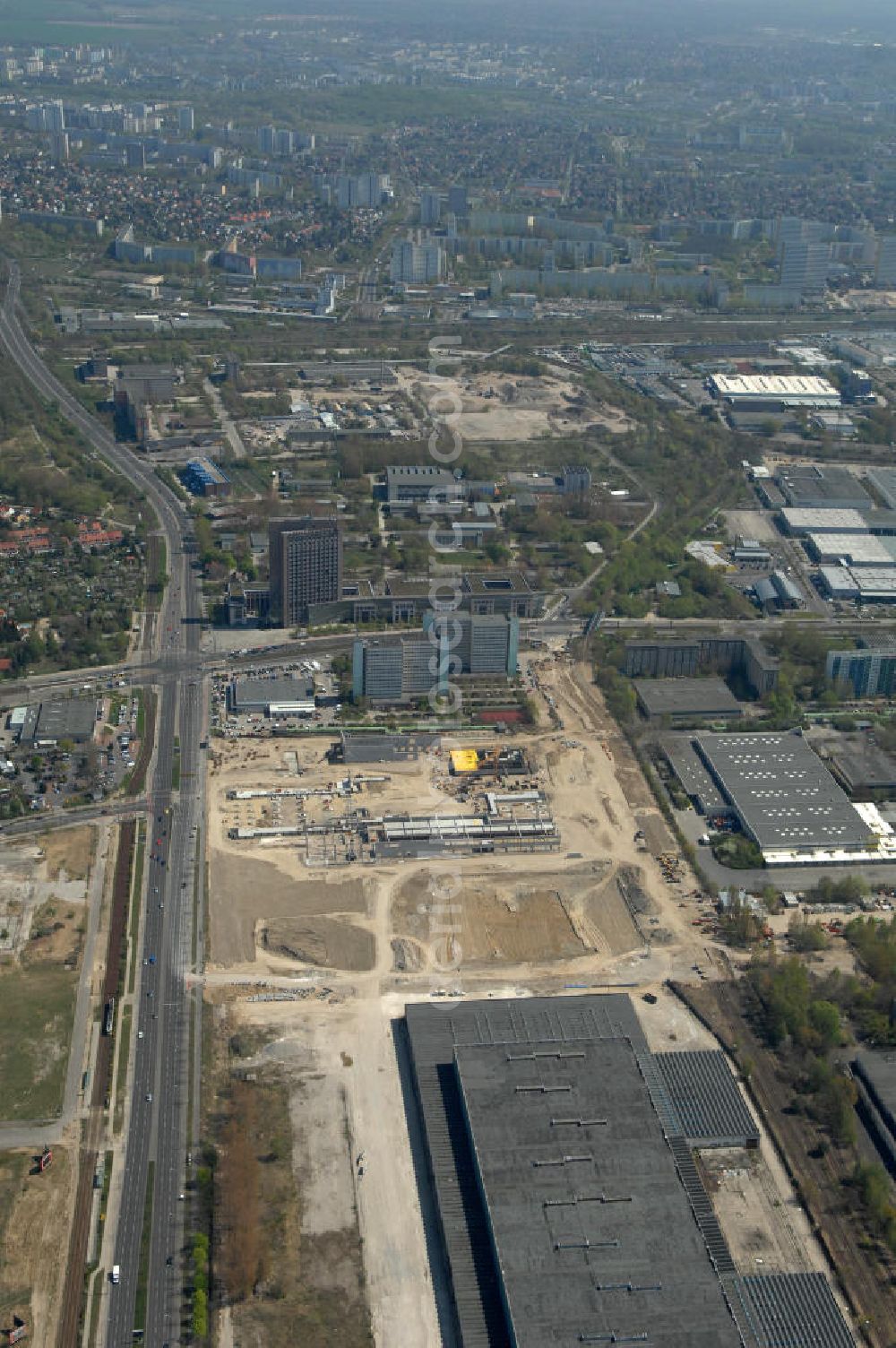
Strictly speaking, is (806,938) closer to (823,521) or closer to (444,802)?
(444,802)

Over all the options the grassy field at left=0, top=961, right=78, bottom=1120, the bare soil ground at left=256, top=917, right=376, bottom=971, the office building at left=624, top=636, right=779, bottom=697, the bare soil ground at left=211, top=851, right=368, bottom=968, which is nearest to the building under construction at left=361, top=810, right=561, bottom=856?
the bare soil ground at left=211, top=851, right=368, bottom=968

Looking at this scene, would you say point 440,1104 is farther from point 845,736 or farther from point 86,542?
point 86,542

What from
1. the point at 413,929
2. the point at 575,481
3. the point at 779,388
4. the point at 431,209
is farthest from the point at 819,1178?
the point at 431,209

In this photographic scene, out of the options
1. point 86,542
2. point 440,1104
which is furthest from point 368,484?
point 440,1104

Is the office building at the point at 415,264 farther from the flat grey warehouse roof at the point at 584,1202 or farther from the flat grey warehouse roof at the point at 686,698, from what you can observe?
the flat grey warehouse roof at the point at 584,1202

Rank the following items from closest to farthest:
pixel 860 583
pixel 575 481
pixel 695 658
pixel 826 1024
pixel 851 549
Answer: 1. pixel 826 1024
2. pixel 695 658
3. pixel 860 583
4. pixel 851 549
5. pixel 575 481
